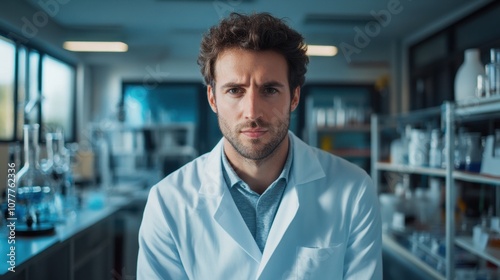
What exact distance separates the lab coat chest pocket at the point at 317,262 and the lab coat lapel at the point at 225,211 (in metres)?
0.13

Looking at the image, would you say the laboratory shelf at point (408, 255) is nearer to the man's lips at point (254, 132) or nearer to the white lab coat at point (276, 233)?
the white lab coat at point (276, 233)

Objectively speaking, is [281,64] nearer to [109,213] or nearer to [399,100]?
[109,213]

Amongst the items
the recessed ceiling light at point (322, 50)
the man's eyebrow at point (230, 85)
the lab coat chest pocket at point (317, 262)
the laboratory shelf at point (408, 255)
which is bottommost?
the laboratory shelf at point (408, 255)

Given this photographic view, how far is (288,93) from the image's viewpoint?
4.58ft

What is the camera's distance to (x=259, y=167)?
1.38 meters

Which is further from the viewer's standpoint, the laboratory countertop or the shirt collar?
the laboratory countertop

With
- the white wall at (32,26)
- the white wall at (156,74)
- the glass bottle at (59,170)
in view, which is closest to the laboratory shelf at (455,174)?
the glass bottle at (59,170)

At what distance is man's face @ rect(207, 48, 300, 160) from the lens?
1.30m

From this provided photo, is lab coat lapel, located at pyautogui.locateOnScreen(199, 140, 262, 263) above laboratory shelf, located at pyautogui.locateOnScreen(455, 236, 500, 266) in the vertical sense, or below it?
above

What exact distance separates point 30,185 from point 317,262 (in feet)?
5.00

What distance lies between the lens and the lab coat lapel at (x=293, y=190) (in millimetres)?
1270

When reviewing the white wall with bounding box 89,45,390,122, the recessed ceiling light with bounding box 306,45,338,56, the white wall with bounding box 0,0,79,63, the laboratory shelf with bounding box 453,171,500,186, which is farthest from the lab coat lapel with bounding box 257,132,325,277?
the white wall with bounding box 89,45,390,122

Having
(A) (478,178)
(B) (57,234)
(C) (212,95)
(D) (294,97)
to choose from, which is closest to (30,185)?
(B) (57,234)

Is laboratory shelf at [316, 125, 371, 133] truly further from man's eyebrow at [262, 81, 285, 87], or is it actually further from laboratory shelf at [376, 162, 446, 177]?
man's eyebrow at [262, 81, 285, 87]
